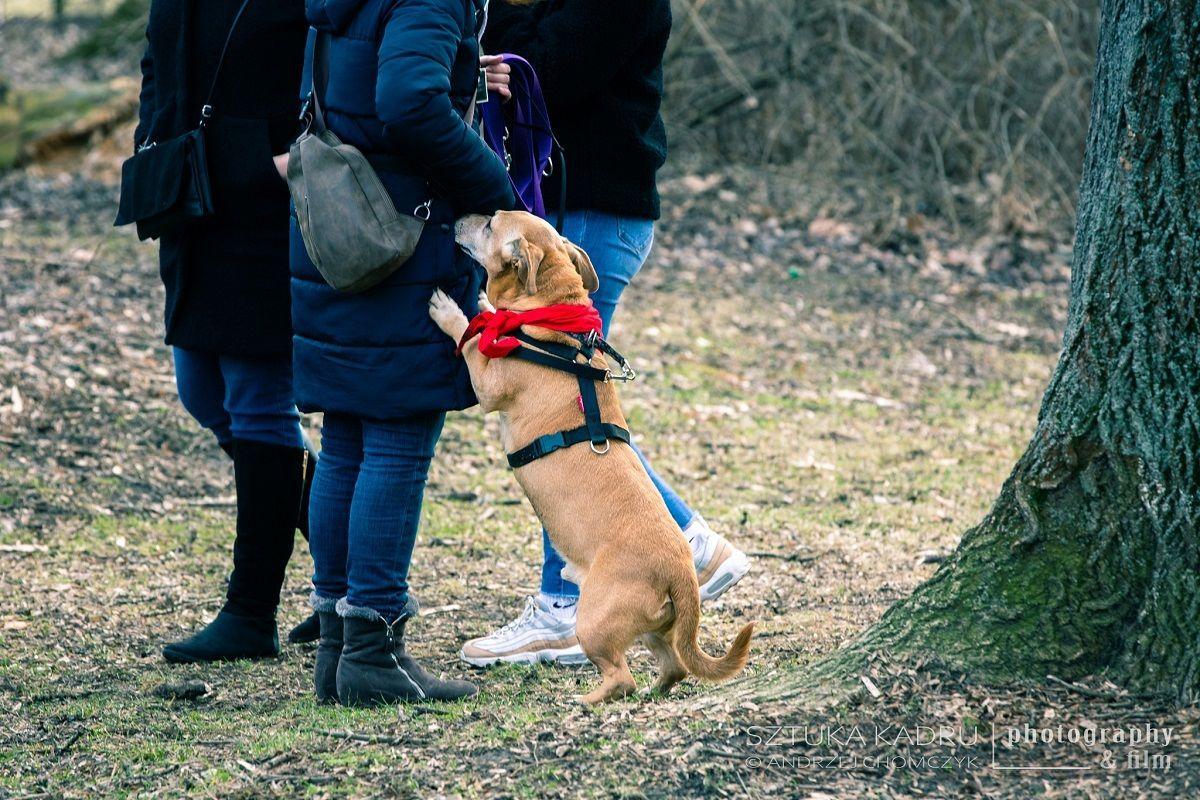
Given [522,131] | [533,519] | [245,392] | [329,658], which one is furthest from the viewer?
[533,519]

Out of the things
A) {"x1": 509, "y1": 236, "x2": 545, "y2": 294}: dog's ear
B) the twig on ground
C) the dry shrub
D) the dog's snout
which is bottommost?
the twig on ground

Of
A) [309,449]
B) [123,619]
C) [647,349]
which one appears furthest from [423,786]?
[647,349]

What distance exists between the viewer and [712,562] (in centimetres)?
414

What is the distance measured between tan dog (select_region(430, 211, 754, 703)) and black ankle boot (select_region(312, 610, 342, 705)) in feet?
2.11

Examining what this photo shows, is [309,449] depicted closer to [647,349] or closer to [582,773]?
[582,773]

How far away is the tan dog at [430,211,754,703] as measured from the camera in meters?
3.43

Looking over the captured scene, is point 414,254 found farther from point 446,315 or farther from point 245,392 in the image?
point 245,392

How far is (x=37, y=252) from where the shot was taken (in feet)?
29.6

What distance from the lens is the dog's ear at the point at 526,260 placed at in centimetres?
357

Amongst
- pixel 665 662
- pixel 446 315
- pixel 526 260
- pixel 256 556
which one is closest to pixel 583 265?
pixel 526 260

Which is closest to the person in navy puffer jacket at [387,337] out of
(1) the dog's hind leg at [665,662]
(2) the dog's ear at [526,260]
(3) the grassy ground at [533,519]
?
(2) the dog's ear at [526,260]

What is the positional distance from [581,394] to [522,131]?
0.77 metres

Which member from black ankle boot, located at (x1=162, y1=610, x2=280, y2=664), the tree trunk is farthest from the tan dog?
black ankle boot, located at (x1=162, y1=610, x2=280, y2=664)

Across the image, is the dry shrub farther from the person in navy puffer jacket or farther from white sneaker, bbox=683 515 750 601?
the person in navy puffer jacket
